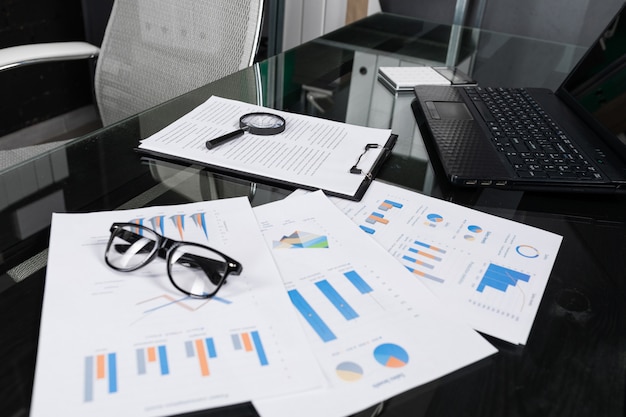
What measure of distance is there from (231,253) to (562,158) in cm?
52

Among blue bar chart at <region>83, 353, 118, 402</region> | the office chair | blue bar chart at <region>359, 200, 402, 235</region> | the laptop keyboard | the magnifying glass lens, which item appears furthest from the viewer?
the office chair

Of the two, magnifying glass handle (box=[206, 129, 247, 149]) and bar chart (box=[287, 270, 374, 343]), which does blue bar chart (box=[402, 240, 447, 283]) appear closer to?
bar chart (box=[287, 270, 374, 343])

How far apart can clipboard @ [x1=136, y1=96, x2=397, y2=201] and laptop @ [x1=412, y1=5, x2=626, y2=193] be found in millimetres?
120

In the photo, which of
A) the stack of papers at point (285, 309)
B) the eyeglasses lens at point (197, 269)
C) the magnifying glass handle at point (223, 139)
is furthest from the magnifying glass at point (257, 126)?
the eyeglasses lens at point (197, 269)

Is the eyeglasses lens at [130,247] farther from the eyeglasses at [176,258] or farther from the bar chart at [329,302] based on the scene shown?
the bar chart at [329,302]

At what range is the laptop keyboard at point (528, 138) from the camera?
2.56ft

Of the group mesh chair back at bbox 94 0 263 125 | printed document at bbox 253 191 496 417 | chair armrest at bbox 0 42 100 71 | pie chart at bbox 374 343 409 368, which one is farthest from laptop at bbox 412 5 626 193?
chair armrest at bbox 0 42 100 71

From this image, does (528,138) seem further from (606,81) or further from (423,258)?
(423,258)

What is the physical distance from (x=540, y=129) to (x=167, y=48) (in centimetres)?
92

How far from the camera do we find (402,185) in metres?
0.78

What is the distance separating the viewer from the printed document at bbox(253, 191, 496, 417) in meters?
0.44

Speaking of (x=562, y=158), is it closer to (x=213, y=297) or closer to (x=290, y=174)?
(x=290, y=174)

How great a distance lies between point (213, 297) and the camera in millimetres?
528

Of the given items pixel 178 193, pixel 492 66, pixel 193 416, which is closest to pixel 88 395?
pixel 193 416
